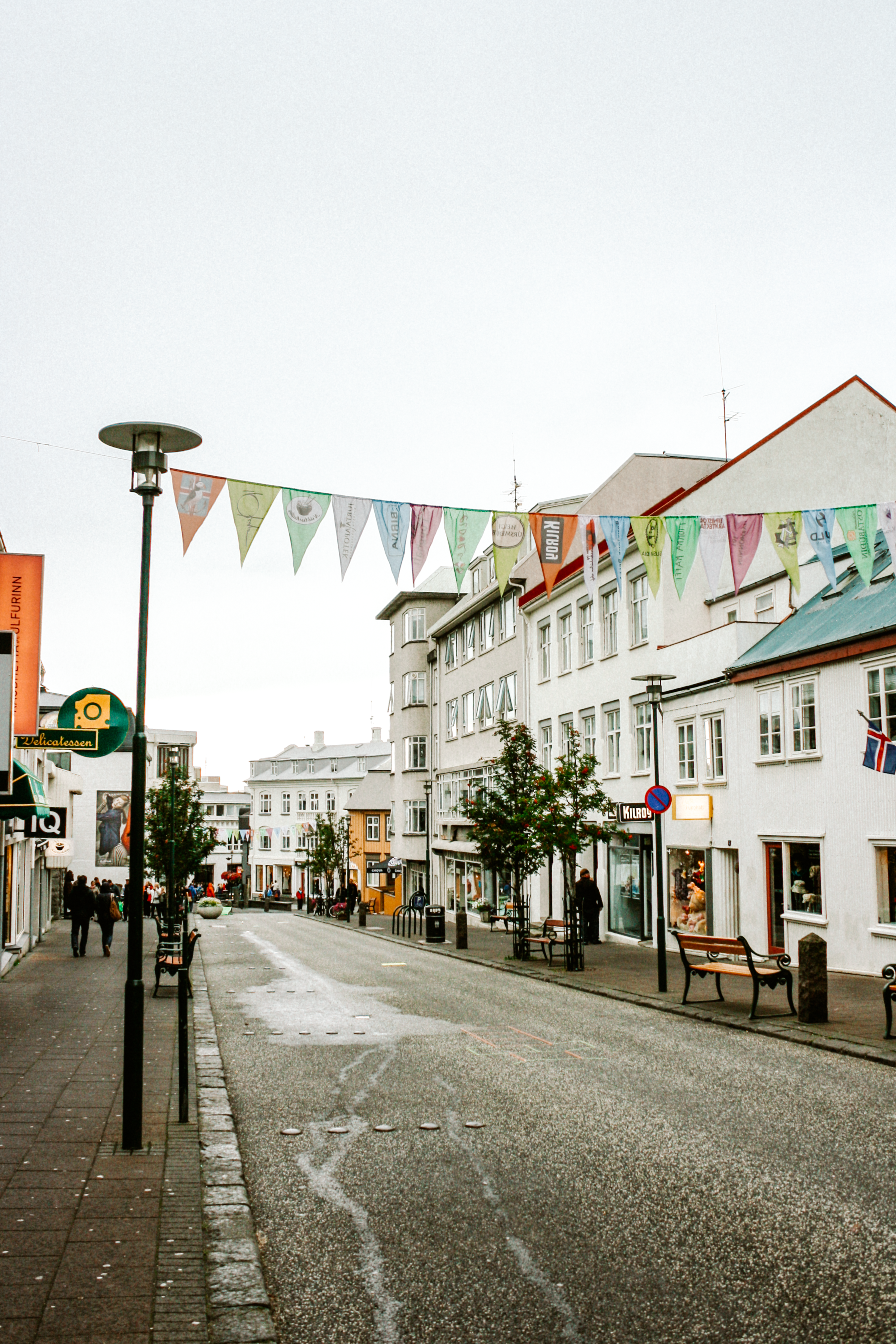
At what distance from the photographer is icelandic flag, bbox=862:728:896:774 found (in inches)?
661

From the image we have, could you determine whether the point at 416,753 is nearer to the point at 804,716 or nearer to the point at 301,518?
the point at 804,716

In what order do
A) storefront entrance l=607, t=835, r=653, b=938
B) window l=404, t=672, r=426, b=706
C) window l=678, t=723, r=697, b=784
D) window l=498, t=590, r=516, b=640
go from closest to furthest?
1. window l=678, t=723, r=697, b=784
2. storefront entrance l=607, t=835, r=653, b=938
3. window l=498, t=590, r=516, b=640
4. window l=404, t=672, r=426, b=706

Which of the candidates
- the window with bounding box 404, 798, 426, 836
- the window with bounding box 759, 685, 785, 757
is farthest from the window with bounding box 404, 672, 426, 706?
the window with bounding box 759, 685, 785, 757

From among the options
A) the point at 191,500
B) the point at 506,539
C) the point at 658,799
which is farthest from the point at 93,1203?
the point at 658,799

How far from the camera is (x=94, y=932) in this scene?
1687 inches

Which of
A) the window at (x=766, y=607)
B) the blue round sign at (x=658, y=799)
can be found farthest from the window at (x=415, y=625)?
the blue round sign at (x=658, y=799)

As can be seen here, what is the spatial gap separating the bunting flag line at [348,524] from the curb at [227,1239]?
19.7ft

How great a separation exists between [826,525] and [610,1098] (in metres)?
9.42

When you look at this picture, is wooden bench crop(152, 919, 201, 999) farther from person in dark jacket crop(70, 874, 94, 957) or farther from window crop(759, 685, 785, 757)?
window crop(759, 685, 785, 757)

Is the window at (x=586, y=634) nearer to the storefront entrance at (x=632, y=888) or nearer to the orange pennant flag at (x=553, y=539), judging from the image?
the storefront entrance at (x=632, y=888)

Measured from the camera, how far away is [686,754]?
2766 cm

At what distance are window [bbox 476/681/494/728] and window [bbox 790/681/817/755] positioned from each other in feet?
70.7

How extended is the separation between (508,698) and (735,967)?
1048 inches

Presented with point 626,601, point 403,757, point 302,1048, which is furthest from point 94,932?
point 302,1048
